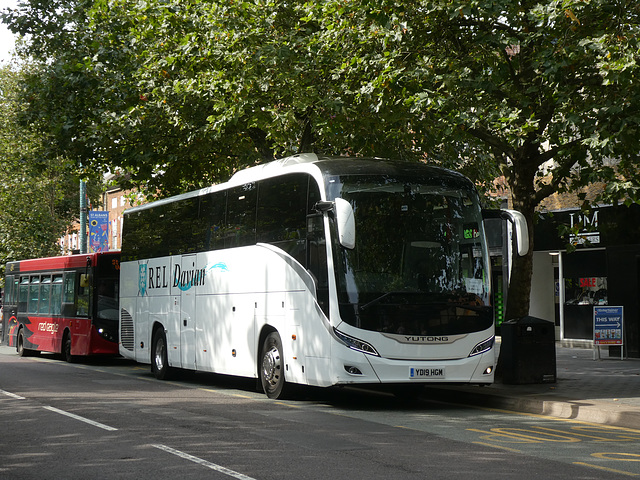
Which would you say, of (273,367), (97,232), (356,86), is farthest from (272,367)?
(97,232)

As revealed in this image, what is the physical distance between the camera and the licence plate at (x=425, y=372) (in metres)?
12.7

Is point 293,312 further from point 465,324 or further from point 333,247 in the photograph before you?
point 465,324

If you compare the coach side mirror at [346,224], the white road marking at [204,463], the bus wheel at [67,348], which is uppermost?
the coach side mirror at [346,224]

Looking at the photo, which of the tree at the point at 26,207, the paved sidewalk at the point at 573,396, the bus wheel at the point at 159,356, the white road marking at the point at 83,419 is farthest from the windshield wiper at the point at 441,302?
the tree at the point at 26,207

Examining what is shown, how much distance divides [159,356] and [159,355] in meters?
0.02

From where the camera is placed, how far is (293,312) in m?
13.8

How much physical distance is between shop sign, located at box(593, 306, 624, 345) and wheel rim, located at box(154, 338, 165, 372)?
9.90m

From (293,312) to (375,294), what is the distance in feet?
5.40

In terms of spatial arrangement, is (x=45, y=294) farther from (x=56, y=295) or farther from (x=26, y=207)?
(x=26, y=207)

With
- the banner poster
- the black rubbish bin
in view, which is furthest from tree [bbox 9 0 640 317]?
the banner poster

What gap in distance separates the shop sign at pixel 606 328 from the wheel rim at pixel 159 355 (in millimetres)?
9903

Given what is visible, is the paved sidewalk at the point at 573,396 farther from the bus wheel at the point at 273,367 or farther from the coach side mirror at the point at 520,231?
the bus wheel at the point at 273,367

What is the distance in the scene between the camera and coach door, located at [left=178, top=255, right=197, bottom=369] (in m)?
17.7

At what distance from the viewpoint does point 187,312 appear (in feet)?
59.1
